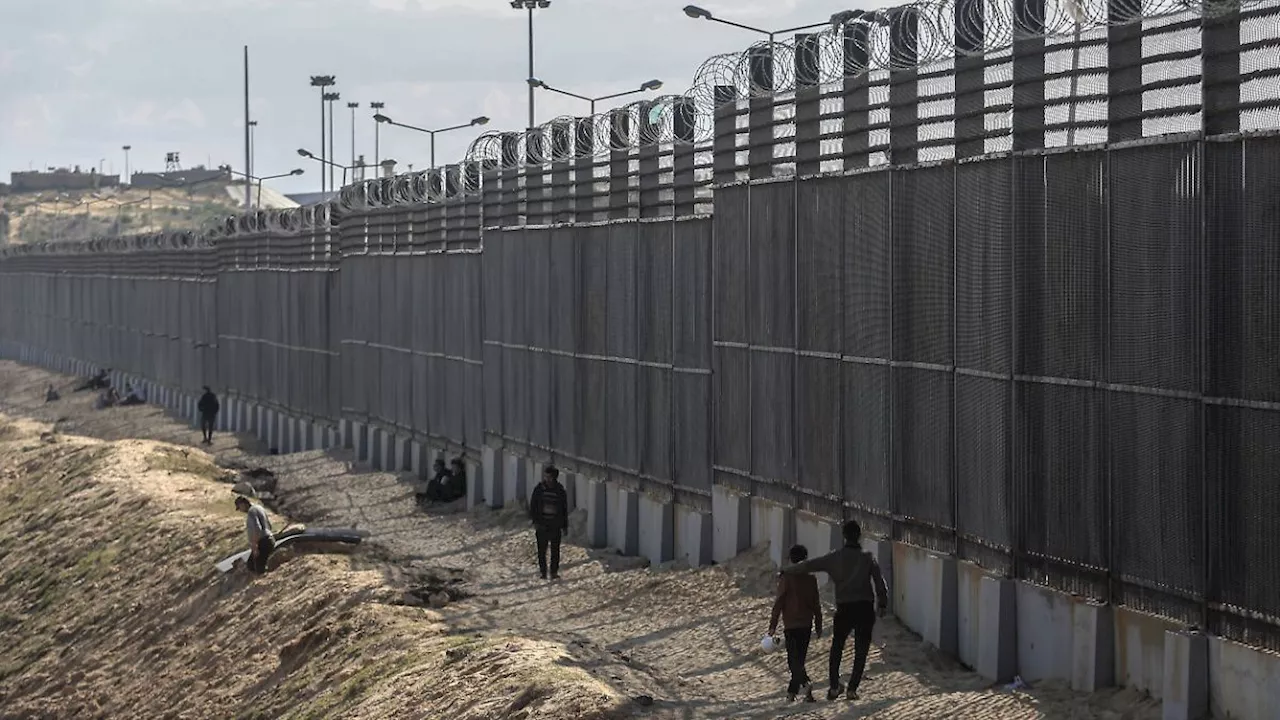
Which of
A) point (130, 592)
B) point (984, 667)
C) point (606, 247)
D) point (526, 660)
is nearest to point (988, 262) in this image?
point (984, 667)

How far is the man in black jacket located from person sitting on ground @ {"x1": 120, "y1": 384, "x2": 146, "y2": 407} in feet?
149

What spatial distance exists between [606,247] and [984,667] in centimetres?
1120

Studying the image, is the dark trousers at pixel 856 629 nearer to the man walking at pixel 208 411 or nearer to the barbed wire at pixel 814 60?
the barbed wire at pixel 814 60

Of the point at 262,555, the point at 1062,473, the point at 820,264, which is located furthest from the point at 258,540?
the point at 1062,473

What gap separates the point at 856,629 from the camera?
1436 cm

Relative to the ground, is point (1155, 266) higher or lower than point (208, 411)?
higher

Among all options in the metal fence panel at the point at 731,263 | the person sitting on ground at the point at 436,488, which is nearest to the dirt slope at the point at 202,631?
the person sitting on ground at the point at 436,488

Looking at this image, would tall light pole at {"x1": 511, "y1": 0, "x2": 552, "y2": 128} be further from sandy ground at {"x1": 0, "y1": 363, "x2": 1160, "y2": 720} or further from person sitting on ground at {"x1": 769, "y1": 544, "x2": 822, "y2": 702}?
person sitting on ground at {"x1": 769, "y1": 544, "x2": 822, "y2": 702}

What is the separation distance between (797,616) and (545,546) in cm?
875

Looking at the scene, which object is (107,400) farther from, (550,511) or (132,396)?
(550,511)

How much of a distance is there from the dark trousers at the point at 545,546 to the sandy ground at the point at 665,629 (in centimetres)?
16

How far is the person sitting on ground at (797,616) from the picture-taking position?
48.0 feet

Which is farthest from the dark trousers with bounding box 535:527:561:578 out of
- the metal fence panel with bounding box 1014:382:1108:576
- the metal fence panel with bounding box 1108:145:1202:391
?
the metal fence panel with bounding box 1108:145:1202:391

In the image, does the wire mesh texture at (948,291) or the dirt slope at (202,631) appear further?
the dirt slope at (202,631)
